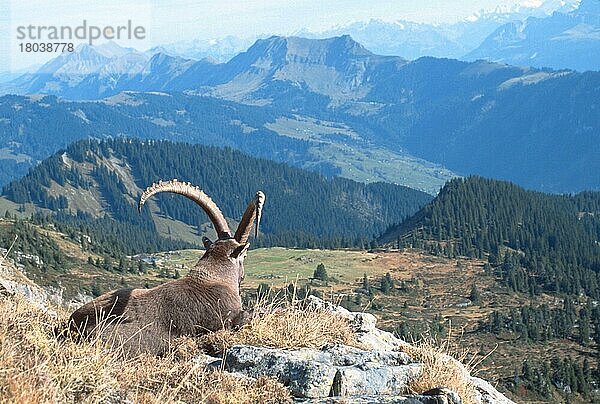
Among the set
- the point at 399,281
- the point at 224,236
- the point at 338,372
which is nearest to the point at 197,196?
the point at 224,236

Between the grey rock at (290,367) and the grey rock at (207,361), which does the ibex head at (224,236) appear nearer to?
the grey rock at (207,361)

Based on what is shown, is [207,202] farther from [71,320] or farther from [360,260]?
[360,260]

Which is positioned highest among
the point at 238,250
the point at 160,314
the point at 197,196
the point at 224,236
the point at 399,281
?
the point at 399,281

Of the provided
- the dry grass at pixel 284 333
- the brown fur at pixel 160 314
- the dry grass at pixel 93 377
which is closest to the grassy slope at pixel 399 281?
the dry grass at pixel 284 333

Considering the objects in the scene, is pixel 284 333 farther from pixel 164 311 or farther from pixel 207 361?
pixel 164 311

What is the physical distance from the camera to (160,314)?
427 inches

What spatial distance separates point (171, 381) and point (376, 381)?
2779mm

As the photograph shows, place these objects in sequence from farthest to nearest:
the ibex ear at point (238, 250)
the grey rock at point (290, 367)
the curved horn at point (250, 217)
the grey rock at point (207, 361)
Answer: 1. the ibex ear at point (238, 250)
2. the curved horn at point (250, 217)
3. the grey rock at point (207, 361)
4. the grey rock at point (290, 367)

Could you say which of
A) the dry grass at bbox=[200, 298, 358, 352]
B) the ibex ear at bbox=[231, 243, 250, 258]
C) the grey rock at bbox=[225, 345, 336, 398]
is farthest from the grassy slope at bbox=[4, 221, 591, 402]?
the grey rock at bbox=[225, 345, 336, 398]

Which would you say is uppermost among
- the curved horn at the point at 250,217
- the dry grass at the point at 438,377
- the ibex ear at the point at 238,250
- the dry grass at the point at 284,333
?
the curved horn at the point at 250,217

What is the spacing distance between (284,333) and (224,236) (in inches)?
142

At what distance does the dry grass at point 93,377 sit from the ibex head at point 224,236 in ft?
9.35

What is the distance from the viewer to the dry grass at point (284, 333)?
33.0ft

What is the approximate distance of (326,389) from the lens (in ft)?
28.1
